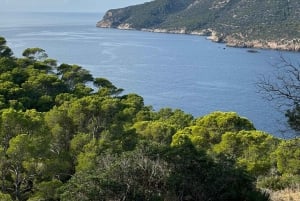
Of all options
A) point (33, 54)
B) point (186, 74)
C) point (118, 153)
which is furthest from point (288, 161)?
point (186, 74)

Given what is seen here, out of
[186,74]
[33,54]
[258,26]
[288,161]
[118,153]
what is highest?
[33,54]

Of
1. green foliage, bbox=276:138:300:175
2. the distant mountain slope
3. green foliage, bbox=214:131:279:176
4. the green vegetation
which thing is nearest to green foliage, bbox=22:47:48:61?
the green vegetation

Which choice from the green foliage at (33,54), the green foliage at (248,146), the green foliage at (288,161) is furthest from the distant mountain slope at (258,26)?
the green foliage at (288,161)

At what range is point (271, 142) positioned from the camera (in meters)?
25.8

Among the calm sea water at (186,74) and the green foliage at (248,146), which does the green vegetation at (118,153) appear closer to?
the green foliage at (248,146)

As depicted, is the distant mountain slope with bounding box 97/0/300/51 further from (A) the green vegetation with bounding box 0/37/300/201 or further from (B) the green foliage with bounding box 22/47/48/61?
(A) the green vegetation with bounding box 0/37/300/201

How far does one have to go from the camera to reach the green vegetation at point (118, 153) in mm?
12234

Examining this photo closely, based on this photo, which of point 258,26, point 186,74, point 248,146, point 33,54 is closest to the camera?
point 248,146

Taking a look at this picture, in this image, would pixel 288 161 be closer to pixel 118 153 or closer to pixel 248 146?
pixel 248 146

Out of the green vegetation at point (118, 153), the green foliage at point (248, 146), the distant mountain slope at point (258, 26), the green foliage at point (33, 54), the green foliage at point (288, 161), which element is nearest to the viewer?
the green vegetation at point (118, 153)

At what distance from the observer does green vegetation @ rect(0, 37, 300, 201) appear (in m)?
12.2

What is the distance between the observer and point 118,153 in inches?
752

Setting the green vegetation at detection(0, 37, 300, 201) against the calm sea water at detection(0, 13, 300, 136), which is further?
the calm sea water at detection(0, 13, 300, 136)

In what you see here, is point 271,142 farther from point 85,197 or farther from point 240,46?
point 240,46
